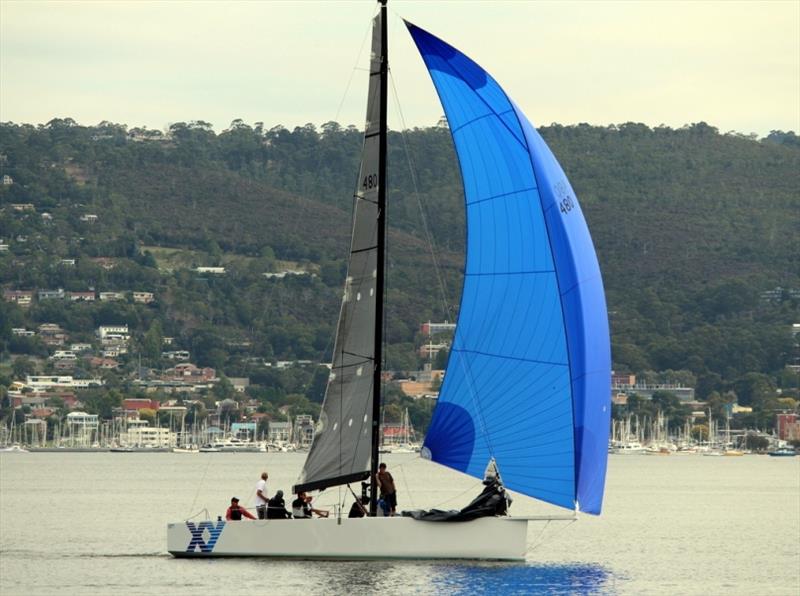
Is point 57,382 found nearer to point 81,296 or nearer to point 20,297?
point 81,296

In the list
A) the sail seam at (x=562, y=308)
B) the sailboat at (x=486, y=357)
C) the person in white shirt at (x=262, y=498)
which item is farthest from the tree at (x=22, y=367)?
the sail seam at (x=562, y=308)

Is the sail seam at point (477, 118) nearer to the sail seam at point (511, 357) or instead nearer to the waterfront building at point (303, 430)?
the sail seam at point (511, 357)

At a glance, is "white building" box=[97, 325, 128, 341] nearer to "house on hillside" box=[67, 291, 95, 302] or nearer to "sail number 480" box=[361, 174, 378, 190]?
"house on hillside" box=[67, 291, 95, 302]

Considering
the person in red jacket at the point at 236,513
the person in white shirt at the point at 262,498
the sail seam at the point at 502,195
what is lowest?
the person in red jacket at the point at 236,513

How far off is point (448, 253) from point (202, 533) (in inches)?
5751

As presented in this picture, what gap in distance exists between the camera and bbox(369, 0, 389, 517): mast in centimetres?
2575

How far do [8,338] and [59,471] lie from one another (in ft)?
259

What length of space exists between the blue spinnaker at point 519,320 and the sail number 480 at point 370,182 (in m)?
1.17

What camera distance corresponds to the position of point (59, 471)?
89.3 meters

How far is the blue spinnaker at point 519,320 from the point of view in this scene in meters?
25.4

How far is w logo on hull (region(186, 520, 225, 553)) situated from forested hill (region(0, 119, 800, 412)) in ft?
394

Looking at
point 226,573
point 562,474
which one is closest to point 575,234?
point 562,474

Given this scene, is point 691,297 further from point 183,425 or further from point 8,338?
point 8,338

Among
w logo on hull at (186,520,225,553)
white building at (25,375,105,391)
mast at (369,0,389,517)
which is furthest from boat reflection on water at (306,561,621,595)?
white building at (25,375,105,391)
